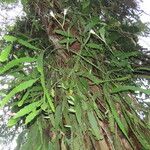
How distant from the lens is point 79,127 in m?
1.35

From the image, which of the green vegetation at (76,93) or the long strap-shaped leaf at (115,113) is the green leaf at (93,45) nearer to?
the green vegetation at (76,93)

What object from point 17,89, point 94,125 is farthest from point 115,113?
point 17,89

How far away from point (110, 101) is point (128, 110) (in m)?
0.16

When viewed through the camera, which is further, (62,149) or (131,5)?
(131,5)

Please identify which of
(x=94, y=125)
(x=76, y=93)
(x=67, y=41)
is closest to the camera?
(x=94, y=125)

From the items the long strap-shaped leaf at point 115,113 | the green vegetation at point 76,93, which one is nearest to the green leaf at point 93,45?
the green vegetation at point 76,93

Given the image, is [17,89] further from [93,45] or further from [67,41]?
[93,45]

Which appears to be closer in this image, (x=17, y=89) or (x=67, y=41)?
(x=17, y=89)

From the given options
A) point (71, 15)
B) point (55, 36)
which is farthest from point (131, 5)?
point (55, 36)

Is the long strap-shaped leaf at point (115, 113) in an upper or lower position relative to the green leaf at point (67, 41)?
lower

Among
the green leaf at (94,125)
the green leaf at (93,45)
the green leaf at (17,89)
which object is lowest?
the green leaf at (94,125)

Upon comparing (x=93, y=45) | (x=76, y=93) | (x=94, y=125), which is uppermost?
(x=93, y=45)

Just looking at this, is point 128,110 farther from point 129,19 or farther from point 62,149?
point 129,19

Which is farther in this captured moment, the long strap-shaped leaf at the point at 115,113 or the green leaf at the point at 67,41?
the green leaf at the point at 67,41
